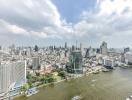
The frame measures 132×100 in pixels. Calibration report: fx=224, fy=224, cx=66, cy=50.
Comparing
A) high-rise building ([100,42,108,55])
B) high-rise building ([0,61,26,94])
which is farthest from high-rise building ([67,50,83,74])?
high-rise building ([100,42,108,55])

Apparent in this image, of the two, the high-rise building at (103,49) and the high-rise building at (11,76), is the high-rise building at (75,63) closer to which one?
the high-rise building at (11,76)

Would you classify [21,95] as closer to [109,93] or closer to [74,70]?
[109,93]

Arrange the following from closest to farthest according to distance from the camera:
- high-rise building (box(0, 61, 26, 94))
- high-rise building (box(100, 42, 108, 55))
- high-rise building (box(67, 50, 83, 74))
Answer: high-rise building (box(0, 61, 26, 94)) < high-rise building (box(67, 50, 83, 74)) < high-rise building (box(100, 42, 108, 55))

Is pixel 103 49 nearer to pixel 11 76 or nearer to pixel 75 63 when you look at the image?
pixel 75 63

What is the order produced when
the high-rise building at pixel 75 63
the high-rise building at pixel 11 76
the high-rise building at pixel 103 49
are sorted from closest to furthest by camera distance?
1. the high-rise building at pixel 11 76
2. the high-rise building at pixel 75 63
3. the high-rise building at pixel 103 49

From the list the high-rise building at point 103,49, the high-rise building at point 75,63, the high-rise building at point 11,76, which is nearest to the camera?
the high-rise building at point 11,76

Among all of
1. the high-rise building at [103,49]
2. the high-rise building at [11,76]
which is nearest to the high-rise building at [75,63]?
the high-rise building at [11,76]

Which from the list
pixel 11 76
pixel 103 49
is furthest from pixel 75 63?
pixel 103 49

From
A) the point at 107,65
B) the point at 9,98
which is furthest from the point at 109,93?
the point at 107,65

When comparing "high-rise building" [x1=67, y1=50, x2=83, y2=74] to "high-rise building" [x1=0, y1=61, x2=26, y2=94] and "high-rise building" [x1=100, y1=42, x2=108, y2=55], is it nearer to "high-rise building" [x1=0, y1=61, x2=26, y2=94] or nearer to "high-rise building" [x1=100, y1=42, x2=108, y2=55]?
"high-rise building" [x1=0, y1=61, x2=26, y2=94]
